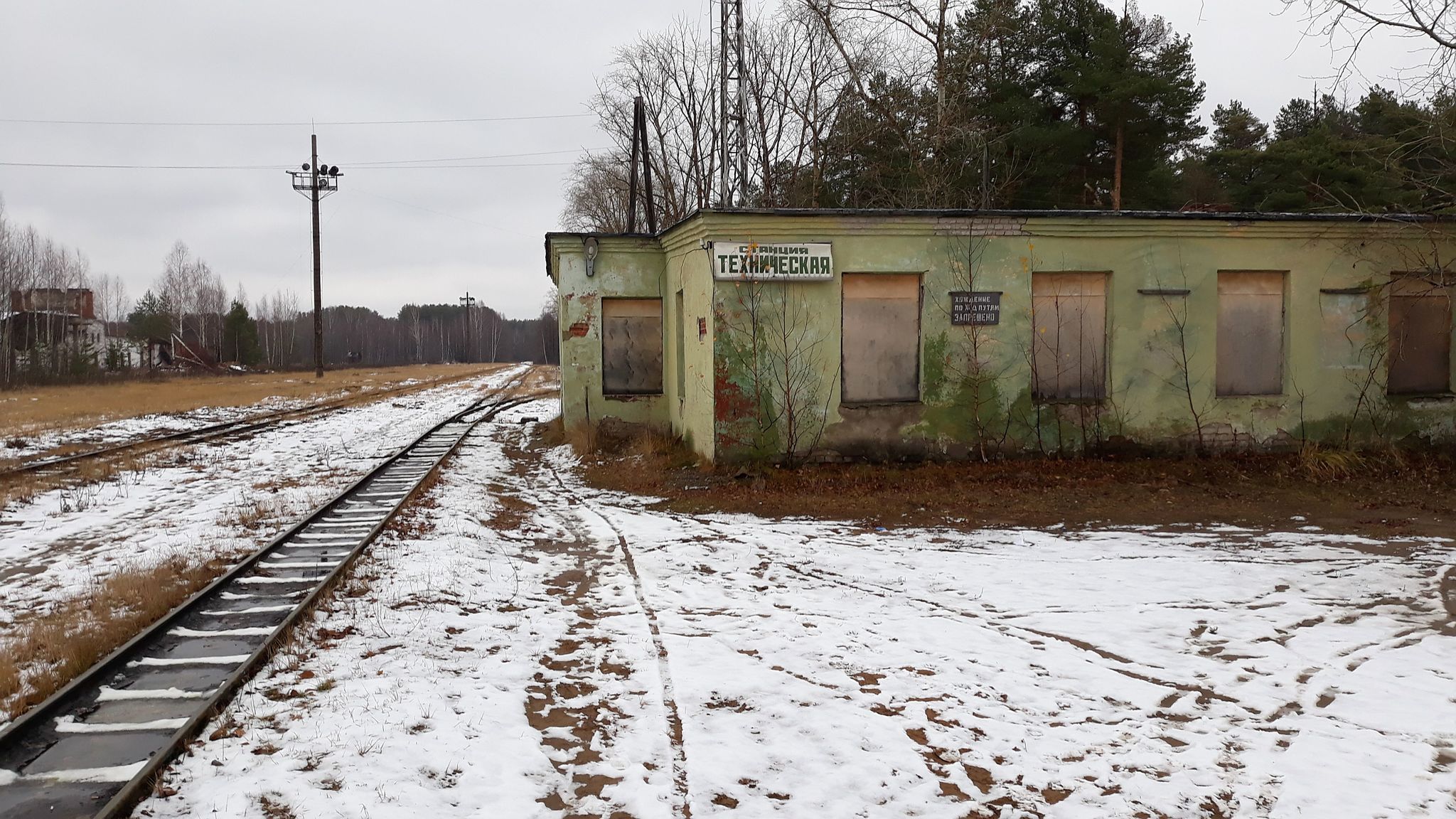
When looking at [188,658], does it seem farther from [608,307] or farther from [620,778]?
[608,307]

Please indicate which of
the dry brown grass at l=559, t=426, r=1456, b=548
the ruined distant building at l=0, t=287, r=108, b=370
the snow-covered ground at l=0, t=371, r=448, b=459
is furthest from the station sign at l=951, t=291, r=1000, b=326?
the ruined distant building at l=0, t=287, r=108, b=370

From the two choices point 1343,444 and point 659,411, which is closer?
point 1343,444

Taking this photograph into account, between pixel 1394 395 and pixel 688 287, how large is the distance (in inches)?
429

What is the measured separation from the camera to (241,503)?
11.3 meters

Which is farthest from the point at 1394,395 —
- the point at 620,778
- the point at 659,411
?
the point at 620,778

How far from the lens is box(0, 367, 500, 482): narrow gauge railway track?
555 inches

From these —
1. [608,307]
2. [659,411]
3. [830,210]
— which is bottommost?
[659,411]

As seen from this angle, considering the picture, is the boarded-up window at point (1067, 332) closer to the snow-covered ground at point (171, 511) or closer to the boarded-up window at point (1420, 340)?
the boarded-up window at point (1420, 340)

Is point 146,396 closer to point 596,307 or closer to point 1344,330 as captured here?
point 596,307

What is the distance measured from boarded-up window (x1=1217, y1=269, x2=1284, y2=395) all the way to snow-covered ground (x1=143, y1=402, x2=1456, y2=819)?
16.5 feet

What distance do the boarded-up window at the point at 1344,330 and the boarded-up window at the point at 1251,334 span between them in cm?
62

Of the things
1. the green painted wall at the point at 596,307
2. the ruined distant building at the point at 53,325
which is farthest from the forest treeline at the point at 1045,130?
the ruined distant building at the point at 53,325

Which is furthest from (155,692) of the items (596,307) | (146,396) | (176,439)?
(146,396)

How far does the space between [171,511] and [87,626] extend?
5252 millimetres
